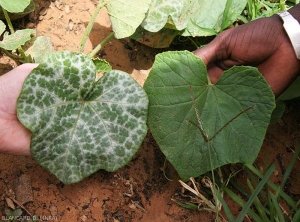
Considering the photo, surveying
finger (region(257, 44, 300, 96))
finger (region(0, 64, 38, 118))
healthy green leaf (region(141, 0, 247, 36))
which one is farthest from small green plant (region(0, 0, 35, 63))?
finger (region(257, 44, 300, 96))

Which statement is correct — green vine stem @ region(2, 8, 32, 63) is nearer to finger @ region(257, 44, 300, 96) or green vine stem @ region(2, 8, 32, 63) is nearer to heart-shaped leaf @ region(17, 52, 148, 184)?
heart-shaped leaf @ region(17, 52, 148, 184)

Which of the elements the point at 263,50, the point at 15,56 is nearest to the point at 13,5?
the point at 15,56

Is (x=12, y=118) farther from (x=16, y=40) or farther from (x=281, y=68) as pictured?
(x=281, y=68)

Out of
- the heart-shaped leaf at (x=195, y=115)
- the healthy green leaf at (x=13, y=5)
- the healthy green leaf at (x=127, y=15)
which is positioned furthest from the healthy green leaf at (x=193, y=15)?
the healthy green leaf at (x=13, y=5)

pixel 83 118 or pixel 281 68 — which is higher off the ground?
pixel 281 68

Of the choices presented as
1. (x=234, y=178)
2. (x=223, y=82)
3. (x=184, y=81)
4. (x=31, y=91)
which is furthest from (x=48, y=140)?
(x=234, y=178)

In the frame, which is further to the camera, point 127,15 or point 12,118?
point 127,15
